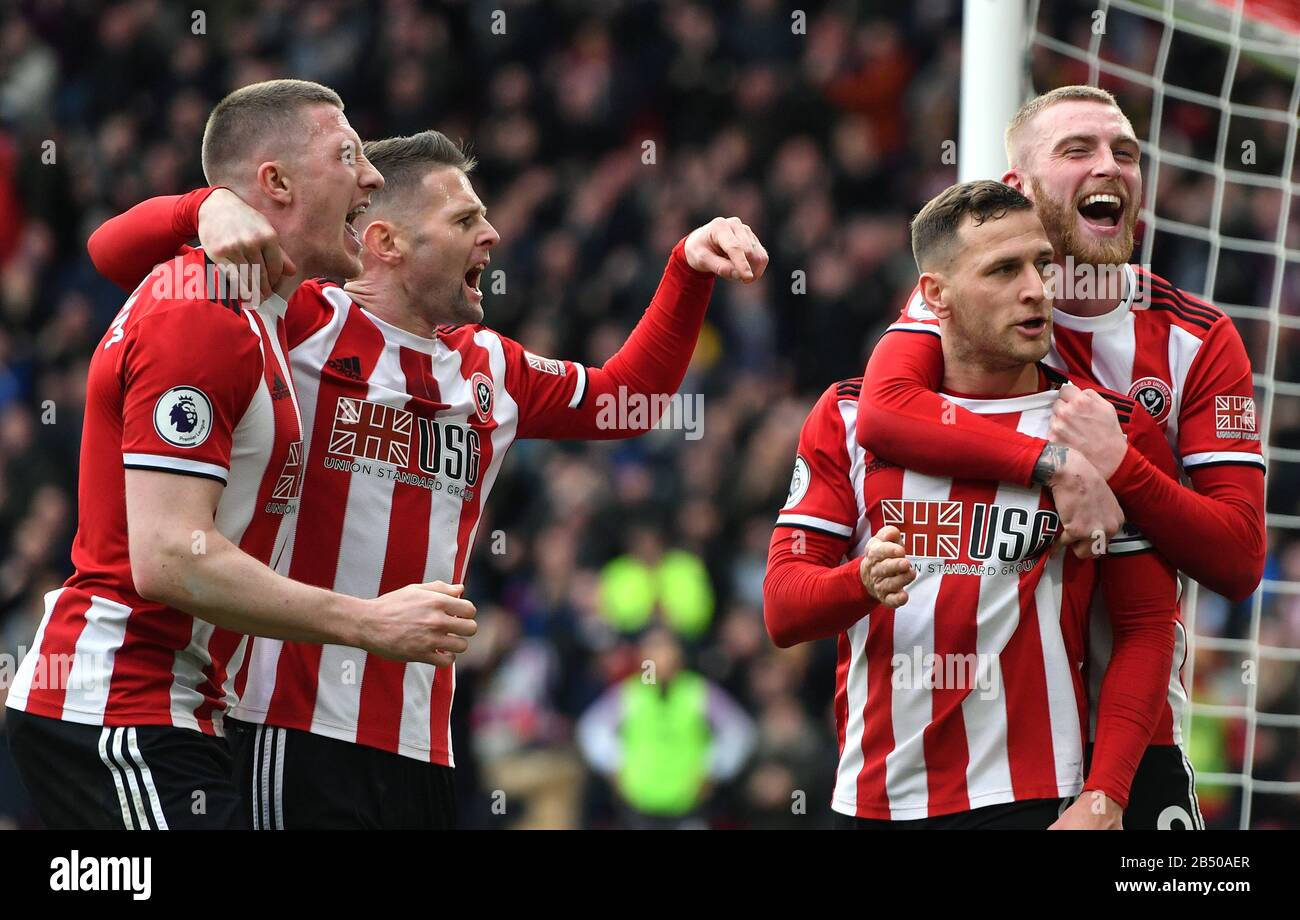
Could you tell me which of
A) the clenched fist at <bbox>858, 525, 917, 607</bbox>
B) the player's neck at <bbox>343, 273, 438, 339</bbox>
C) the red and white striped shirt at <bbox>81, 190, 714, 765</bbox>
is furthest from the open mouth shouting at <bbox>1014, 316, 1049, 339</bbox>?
the player's neck at <bbox>343, 273, 438, 339</bbox>

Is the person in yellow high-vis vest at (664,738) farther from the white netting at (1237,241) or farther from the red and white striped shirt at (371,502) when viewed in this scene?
the red and white striped shirt at (371,502)

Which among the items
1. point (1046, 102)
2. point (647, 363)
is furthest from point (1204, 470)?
point (647, 363)

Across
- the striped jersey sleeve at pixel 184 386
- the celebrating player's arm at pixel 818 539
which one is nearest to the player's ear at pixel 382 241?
the striped jersey sleeve at pixel 184 386

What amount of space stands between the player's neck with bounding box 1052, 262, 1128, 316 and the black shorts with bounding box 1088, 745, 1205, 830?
0.83 meters

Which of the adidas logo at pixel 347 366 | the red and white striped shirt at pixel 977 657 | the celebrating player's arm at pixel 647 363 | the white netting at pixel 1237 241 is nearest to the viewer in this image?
the red and white striped shirt at pixel 977 657

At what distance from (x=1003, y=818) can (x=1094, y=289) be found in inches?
39.9

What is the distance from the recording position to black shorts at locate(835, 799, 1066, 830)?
2824mm

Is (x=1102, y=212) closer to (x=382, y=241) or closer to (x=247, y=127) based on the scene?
(x=382, y=241)

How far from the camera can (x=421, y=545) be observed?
3.24 meters

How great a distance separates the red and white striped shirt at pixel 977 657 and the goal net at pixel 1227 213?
606 millimetres

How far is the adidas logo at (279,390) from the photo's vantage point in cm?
286

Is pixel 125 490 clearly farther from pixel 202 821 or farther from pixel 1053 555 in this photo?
pixel 1053 555
